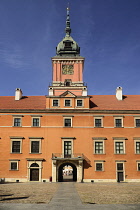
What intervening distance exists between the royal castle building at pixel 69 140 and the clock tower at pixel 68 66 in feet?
27.6

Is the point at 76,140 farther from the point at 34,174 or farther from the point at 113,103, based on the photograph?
the point at 113,103

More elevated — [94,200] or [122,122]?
[122,122]

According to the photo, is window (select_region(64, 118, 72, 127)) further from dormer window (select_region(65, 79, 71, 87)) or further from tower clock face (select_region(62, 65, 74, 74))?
tower clock face (select_region(62, 65, 74, 74))

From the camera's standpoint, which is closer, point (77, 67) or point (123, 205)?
point (123, 205)

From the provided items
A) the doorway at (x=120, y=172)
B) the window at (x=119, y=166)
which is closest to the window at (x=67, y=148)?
the window at (x=119, y=166)

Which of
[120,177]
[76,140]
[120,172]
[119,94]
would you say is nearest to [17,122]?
[76,140]

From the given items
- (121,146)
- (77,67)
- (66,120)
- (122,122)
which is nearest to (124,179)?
(121,146)

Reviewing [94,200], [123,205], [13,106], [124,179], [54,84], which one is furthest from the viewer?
[54,84]

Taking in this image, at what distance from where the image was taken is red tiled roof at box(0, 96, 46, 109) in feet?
127

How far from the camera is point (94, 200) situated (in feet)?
59.2

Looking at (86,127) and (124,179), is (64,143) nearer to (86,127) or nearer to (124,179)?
(86,127)

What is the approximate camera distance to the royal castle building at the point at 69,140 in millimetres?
35594

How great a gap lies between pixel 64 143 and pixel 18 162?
284 inches

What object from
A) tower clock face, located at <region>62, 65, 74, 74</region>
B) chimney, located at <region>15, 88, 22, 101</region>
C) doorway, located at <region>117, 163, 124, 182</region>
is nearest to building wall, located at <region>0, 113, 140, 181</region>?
doorway, located at <region>117, 163, 124, 182</region>
